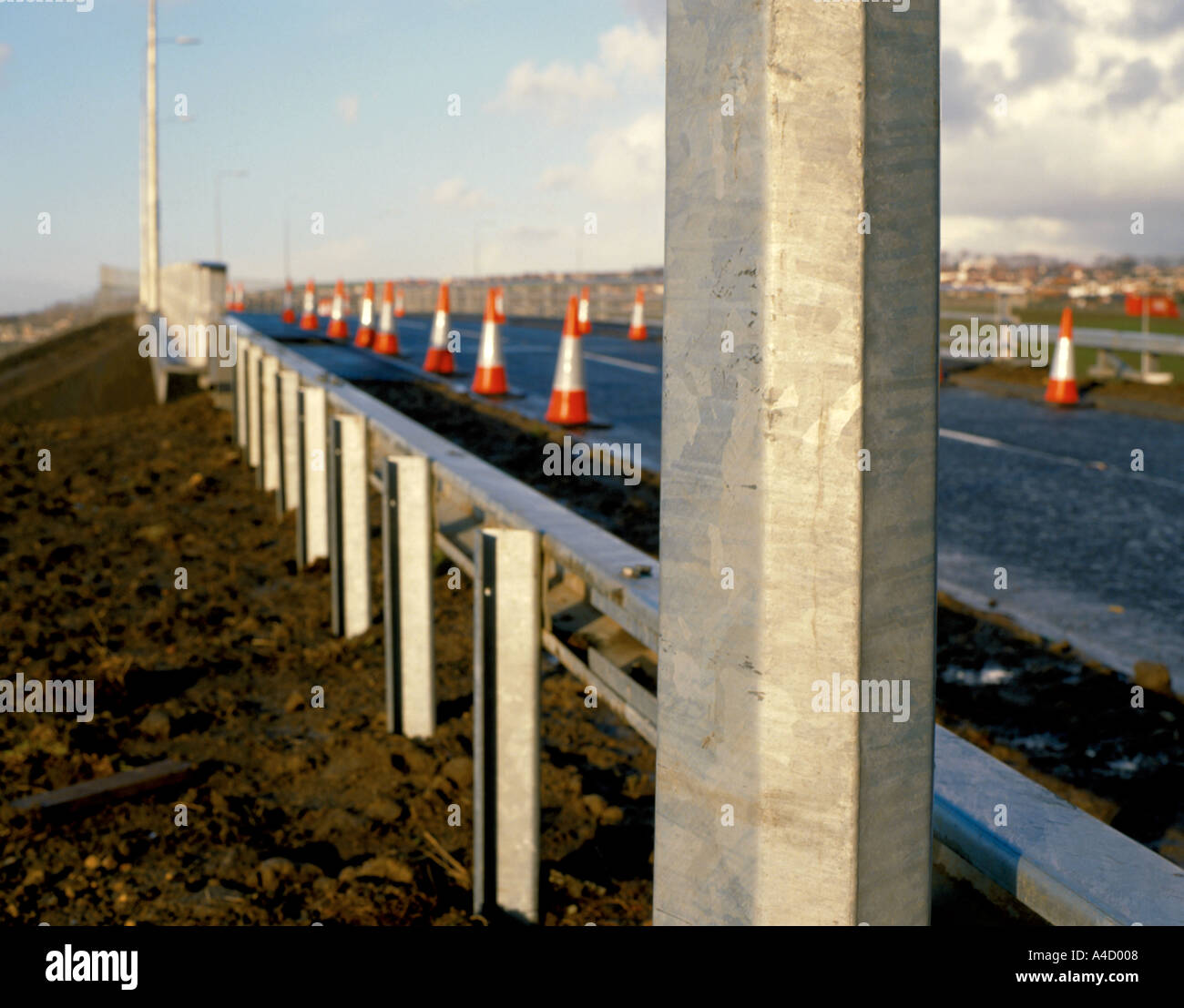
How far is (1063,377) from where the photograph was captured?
15.0 metres

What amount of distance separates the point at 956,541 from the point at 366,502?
363cm

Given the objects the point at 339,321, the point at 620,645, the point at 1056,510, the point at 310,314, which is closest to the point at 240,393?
the point at 1056,510

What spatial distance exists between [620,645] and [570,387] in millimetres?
9482

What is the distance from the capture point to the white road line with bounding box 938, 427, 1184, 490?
959 cm

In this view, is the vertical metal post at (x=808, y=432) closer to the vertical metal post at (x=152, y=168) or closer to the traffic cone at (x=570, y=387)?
the traffic cone at (x=570, y=387)

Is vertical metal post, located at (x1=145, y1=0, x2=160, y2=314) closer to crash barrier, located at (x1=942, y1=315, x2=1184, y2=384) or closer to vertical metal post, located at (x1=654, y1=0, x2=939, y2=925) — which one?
crash barrier, located at (x1=942, y1=315, x2=1184, y2=384)

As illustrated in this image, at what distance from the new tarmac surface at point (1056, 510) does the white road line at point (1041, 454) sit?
0.05ft

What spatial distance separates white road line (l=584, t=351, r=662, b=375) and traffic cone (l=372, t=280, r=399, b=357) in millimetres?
3578

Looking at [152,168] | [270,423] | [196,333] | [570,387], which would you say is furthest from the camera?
[152,168]

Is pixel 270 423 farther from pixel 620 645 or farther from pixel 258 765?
pixel 620 645

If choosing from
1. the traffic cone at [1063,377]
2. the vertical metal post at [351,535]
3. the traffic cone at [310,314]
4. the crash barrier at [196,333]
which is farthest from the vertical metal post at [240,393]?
the traffic cone at [310,314]
